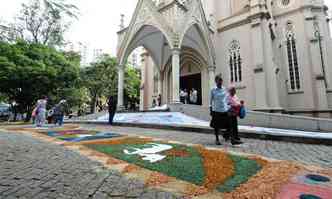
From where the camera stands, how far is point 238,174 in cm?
259

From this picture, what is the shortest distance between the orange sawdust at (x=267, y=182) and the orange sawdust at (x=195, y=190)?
0.22m

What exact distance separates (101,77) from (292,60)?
25.3 meters

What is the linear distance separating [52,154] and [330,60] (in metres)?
23.4

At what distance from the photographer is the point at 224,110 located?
487 centimetres

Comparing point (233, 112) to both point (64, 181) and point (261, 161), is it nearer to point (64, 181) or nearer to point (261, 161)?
point (261, 161)

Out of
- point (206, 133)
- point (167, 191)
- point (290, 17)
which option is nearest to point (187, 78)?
point (290, 17)

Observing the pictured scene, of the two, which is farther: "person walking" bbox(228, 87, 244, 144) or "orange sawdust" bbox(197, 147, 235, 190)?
"person walking" bbox(228, 87, 244, 144)

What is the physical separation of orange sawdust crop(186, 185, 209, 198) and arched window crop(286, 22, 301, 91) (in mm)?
18764

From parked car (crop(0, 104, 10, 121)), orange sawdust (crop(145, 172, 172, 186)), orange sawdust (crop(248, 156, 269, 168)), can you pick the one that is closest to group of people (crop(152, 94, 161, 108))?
orange sawdust (crop(248, 156, 269, 168))

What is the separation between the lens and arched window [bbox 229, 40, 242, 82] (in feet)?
55.5

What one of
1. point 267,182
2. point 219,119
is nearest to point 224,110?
point 219,119

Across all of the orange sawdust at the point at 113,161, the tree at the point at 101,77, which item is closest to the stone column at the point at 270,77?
the orange sawdust at the point at 113,161

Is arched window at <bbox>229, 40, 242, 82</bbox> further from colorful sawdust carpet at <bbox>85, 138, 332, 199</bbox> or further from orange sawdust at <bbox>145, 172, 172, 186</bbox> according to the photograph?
orange sawdust at <bbox>145, 172, 172, 186</bbox>

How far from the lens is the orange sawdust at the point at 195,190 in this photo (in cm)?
197
